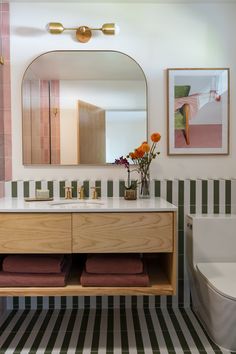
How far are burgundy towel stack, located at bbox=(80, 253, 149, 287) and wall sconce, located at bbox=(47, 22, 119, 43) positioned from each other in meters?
1.48

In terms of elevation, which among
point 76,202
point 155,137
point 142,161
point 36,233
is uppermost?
point 155,137

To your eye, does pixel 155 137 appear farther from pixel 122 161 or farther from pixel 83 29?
pixel 83 29

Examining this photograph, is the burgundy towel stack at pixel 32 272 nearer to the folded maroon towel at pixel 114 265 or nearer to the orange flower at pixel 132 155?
the folded maroon towel at pixel 114 265

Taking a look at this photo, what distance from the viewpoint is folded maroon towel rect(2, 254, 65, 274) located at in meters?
1.69

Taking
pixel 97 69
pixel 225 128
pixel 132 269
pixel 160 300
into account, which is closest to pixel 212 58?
pixel 225 128

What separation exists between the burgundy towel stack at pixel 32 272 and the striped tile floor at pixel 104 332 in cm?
38

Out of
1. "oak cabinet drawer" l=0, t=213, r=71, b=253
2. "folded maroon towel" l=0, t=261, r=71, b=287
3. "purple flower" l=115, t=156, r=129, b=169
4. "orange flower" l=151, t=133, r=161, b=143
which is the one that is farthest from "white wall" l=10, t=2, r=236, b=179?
"folded maroon towel" l=0, t=261, r=71, b=287

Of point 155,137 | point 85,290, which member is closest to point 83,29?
point 155,137

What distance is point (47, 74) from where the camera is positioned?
85.9 inches

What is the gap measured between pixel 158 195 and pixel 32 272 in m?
0.99

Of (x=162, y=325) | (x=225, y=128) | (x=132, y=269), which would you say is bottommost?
(x=162, y=325)

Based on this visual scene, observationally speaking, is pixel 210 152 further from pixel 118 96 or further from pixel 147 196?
pixel 118 96

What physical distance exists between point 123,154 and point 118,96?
0.41 m

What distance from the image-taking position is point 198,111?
2.20 metres
